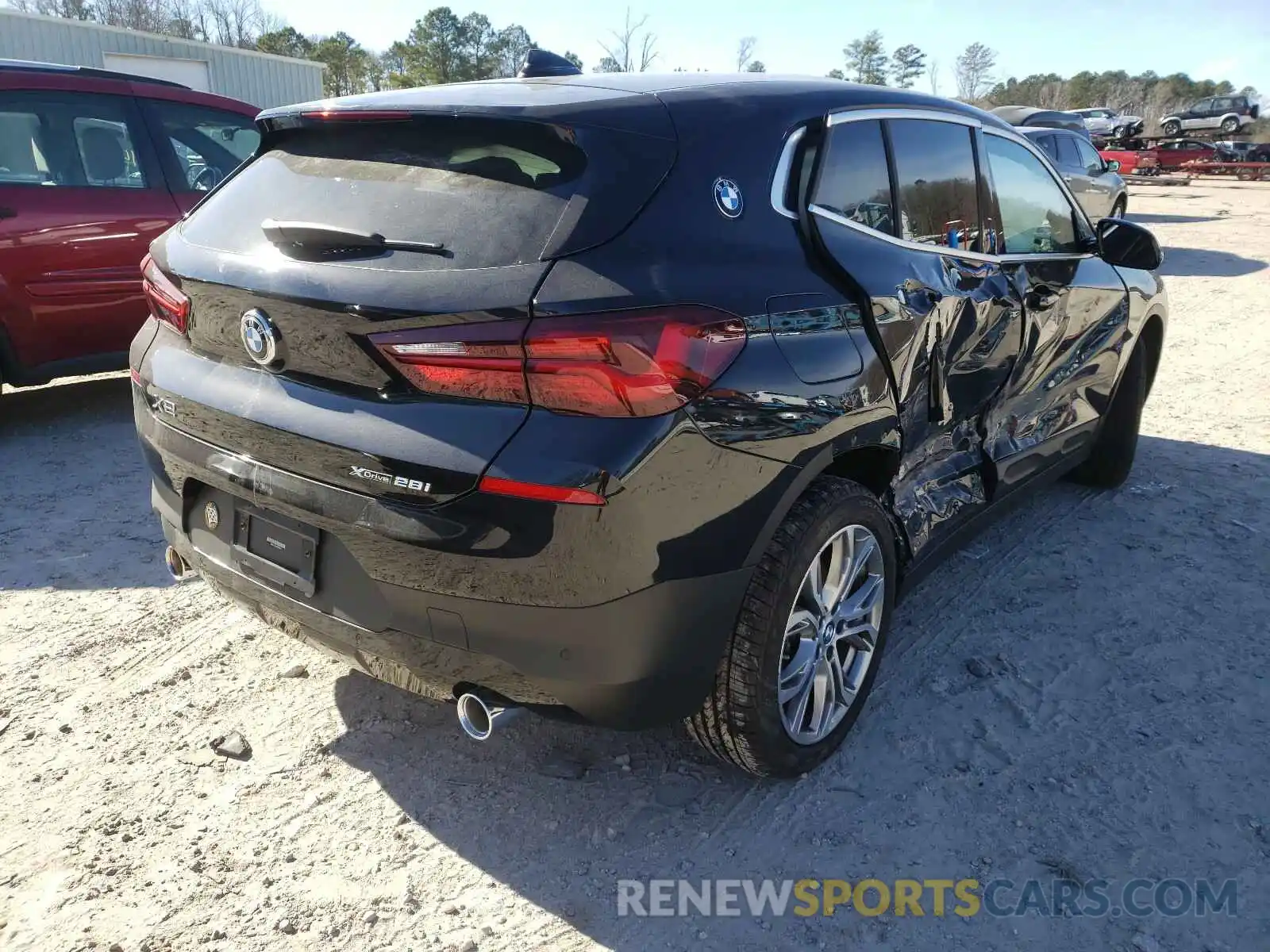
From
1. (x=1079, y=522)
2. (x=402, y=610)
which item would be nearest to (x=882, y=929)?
(x=402, y=610)

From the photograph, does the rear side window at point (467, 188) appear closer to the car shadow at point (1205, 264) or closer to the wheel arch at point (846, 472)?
the wheel arch at point (846, 472)

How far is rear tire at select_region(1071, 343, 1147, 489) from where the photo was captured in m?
4.68

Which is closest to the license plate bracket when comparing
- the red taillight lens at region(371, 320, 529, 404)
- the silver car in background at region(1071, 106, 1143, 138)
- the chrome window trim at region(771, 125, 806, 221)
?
the red taillight lens at region(371, 320, 529, 404)

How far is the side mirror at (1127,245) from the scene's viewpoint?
4051 mm

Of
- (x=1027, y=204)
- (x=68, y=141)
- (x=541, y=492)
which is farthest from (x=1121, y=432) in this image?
(x=68, y=141)

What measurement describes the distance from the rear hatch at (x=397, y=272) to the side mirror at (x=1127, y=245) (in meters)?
2.65

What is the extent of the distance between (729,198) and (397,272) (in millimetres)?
789

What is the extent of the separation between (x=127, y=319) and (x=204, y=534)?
11.9 feet

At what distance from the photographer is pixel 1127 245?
13.4 ft

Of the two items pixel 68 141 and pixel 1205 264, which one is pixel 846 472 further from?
pixel 1205 264

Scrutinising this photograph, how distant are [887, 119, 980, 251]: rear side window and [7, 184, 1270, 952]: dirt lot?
1375 mm

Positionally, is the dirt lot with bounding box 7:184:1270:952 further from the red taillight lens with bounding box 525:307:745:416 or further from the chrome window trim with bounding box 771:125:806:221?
the chrome window trim with bounding box 771:125:806:221

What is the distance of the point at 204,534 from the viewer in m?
2.53

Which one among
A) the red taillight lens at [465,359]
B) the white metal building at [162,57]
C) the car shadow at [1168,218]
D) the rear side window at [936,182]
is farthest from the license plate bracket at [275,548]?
the white metal building at [162,57]
